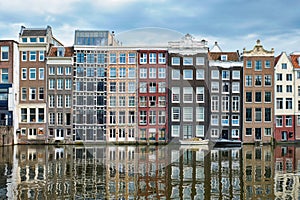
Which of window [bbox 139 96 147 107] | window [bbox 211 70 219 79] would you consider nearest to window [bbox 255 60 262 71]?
window [bbox 211 70 219 79]

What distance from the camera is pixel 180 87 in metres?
60.2

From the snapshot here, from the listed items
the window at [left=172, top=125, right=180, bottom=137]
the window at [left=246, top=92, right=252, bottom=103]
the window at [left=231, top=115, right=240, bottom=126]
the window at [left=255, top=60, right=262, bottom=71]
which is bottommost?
the window at [left=172, top=125, right=180, bottom=137]

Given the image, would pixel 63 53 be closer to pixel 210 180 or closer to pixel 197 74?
pixel 197 74

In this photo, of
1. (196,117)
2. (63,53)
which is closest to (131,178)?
(196,117)

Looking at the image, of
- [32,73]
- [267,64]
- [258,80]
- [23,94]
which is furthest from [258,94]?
[23,94]

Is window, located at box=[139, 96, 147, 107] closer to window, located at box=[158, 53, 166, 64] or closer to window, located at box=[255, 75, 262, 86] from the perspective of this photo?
window, located at box=[158, 53, 166, 64]

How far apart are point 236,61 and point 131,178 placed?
38511mm

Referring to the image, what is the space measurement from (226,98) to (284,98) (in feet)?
30.9

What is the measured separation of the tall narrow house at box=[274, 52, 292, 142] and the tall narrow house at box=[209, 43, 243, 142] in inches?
234

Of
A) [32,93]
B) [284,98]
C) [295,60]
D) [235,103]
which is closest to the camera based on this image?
[32,93]

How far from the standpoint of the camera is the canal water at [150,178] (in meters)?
22.7

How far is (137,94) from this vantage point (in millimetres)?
59938

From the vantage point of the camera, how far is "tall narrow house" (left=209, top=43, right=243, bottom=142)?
60.3 meters

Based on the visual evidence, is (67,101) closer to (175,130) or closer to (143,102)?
(143,102)
